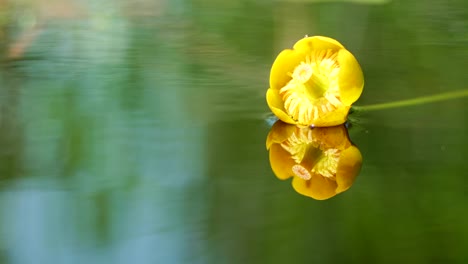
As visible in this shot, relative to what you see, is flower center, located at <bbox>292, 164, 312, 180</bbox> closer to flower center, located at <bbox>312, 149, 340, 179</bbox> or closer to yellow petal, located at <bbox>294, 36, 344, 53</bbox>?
flower center, located at <bbox>312, 149, 340, 179</bbox>

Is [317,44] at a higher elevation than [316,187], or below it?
higher

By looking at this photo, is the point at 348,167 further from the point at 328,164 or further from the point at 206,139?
the point at 206,139

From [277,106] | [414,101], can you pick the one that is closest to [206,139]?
[277,106]

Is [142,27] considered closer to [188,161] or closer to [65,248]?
[188,161]

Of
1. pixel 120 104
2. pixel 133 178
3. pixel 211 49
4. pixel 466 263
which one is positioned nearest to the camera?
pixel 466 263

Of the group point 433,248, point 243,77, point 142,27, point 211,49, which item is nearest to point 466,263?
point 433,248
